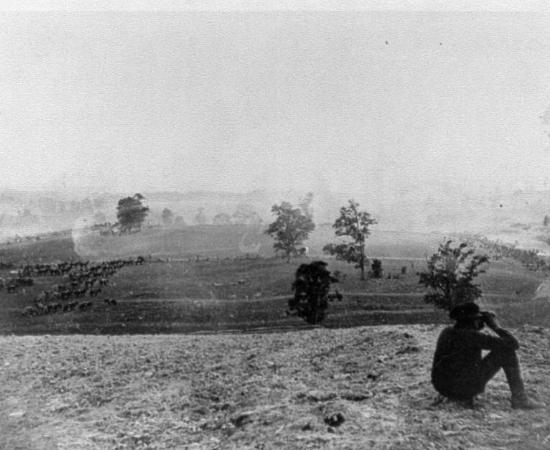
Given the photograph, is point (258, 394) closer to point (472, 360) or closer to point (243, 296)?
point (472, 360)

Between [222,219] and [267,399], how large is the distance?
59.5 metres

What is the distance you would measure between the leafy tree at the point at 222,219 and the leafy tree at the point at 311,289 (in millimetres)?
40318

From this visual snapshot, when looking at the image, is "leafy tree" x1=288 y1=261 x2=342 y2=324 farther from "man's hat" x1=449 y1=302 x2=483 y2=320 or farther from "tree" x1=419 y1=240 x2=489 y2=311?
"man's hat" x1=449 y1=302 x2=483 y2=320

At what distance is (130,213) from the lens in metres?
51.5

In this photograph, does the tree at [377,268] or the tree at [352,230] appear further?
the tree at [377,268]

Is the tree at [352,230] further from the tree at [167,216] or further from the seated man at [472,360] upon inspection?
the tree at [167,216]

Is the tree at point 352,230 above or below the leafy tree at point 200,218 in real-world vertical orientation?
below

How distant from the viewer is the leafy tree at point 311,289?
2195cm

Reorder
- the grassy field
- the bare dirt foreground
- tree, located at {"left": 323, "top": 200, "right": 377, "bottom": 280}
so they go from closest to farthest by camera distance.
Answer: the bare dirt foreground
the grassy field
tree, located at {"left": 323, "top": 200, "right": 377, "bottom": 280}

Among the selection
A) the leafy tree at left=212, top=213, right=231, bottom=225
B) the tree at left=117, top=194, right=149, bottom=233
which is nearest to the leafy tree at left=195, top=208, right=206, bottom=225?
the leafy tree at left=212, top=213, right=231, bottom=225

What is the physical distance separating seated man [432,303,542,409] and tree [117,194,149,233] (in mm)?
45548

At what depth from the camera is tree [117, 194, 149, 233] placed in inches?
2018

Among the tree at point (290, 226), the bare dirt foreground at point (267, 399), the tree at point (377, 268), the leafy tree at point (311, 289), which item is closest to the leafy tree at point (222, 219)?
the tree at point (290, 226)

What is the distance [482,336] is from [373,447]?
244 cm
